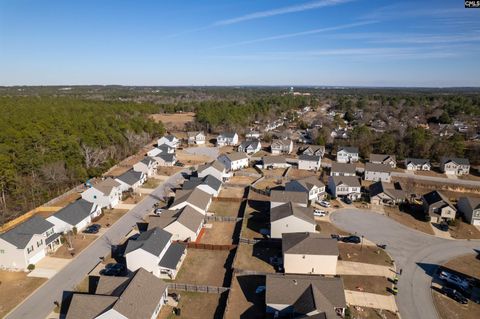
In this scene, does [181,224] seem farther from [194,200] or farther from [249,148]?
[249,148]

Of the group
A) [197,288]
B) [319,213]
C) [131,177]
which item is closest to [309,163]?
[319,213]

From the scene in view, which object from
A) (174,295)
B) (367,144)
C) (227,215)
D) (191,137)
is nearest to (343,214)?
(227,215)

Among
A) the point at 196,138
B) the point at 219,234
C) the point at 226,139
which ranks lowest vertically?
the point at 219,234

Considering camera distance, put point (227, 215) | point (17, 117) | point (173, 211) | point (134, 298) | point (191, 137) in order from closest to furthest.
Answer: point (134, 298) → point (173, 211) → point (227, 215) → point (17, 117) → point (191, 137)

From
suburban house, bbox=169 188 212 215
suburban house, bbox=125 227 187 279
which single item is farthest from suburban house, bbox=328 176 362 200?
suburban house, bbox=125 227 187 279

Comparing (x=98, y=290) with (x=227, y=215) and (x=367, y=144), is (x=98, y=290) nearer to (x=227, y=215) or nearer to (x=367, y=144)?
(x=227, y=215)

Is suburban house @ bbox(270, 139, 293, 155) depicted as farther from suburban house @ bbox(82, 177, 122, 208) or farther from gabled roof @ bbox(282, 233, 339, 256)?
gabled roof @ bbox(282, 233, 339, 256)
